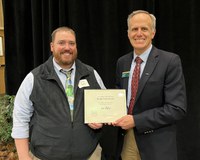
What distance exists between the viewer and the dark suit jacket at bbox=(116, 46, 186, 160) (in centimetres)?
159

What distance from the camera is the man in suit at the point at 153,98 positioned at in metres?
1.59

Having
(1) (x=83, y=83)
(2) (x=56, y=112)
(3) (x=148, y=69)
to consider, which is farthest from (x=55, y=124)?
(3) (x=148, y=69)

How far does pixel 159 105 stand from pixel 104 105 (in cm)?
37

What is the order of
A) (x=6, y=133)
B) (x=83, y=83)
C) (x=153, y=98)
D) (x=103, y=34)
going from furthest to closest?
(x=103, y=34) < (x=6, y=133) < (x=83, y=83) < (x=153, y=98)

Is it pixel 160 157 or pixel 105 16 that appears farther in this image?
pixel 105 16

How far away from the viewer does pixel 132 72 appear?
1.77m

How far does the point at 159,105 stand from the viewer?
65.4 inches

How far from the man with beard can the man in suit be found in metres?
0.27

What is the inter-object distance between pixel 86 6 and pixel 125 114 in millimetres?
1405

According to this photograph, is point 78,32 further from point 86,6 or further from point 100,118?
point 100,118

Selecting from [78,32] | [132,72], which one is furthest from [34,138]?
[78,32]

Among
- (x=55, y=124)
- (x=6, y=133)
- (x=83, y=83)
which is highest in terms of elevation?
(x=83, y=83)

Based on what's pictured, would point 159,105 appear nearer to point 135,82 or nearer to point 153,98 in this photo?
point 153,98

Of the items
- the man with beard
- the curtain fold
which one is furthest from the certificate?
the curtain fold
